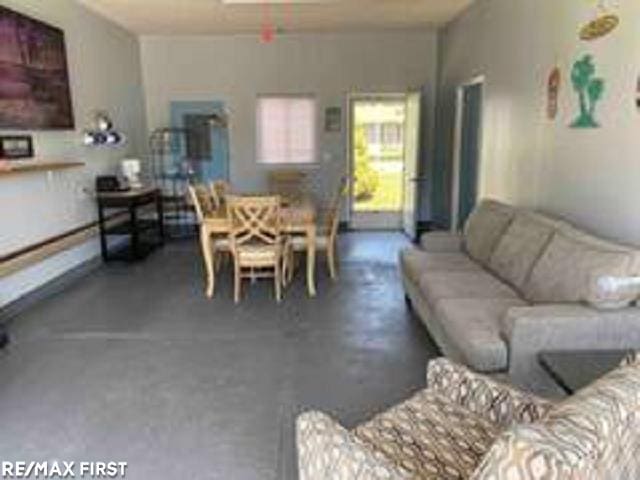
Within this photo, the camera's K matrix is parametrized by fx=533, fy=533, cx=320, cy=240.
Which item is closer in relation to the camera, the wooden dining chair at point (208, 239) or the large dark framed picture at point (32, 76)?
the large dark framed picture at point (32, 76)

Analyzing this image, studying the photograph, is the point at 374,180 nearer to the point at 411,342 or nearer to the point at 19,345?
the point at 411,342

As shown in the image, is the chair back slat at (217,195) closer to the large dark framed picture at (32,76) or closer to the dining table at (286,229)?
the dining table at (286,229)

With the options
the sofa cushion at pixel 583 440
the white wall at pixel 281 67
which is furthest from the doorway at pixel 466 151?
the sofa cushion at pixel 583 440

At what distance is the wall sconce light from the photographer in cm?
606

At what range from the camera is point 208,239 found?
4914 mm

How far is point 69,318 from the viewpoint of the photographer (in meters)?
4.48

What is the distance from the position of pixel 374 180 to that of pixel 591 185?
5.25 m

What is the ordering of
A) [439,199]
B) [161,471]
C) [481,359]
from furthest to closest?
[439,199] < [481,359] < [161,471]

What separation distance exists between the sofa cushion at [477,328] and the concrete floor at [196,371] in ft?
1.56

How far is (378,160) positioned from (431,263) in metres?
4.62

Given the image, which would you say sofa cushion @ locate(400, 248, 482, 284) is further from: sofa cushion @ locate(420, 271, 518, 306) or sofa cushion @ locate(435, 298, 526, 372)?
sofa cushion @ locate(435, 298, 526, 372)

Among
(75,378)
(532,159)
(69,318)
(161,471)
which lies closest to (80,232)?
(69,318)

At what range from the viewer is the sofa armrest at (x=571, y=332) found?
8.18ft

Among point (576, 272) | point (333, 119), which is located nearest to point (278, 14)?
point (333, 119)
